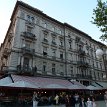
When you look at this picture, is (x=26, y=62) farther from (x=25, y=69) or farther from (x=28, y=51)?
(x=28, y=51)

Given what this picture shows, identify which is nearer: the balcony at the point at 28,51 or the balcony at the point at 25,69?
the balcony at the point at 25,69

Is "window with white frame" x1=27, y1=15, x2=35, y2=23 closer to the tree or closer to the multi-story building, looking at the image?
the multi-story building

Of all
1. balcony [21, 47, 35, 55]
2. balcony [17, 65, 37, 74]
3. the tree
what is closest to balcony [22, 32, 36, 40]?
balcony [21, 47, 35, 55]

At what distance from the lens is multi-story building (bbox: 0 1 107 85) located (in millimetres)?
23219

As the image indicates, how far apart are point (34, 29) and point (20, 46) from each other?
17.5ft

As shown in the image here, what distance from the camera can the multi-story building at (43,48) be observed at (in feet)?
76.2

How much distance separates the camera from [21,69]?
21750 mm

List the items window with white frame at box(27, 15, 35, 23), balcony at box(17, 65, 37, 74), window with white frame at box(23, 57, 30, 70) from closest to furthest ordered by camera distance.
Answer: balcony at box(17, 65, 37, 74) → window with white frame at box(23, 57, 30, 70) → window with white frame at box(27, 15, 35, 23)

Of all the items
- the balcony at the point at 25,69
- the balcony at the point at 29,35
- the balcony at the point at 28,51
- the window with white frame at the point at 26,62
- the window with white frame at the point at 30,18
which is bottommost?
the balcony at the point at 25,69

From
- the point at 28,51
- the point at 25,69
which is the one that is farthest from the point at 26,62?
the point at 28,51

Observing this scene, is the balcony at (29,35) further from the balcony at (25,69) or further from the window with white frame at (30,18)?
the balcony at (25,69)

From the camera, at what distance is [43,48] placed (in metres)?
27.3

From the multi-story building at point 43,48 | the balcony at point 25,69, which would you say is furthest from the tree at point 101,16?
the balcony at point 25,69

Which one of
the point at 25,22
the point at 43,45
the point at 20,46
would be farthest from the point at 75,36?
the point at 20,46
